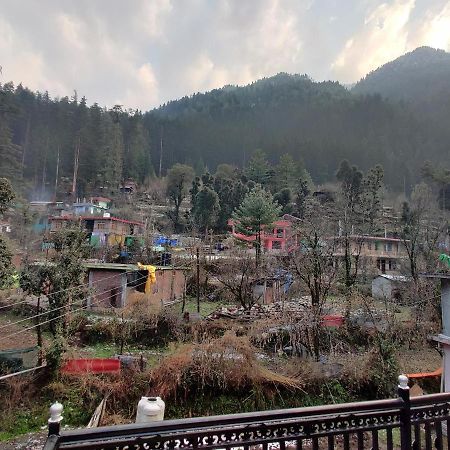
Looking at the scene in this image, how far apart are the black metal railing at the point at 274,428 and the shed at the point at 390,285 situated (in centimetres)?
2085

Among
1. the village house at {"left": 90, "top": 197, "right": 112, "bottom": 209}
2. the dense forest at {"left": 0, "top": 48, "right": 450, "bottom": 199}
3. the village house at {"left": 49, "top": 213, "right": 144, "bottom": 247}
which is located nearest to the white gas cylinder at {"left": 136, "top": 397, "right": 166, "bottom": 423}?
the village house at {"left": 49, "top": 213, "right": 144, "bottom": 247}

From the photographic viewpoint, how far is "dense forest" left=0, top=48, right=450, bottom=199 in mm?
46094

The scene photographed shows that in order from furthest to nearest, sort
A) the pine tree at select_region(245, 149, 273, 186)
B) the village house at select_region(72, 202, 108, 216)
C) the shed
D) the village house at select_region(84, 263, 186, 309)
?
the pine tree at select_region(245, 149, 273, 186) → the village house at select_region(72, 202, 108, 216) → the shed → the village house at select_region(84, 263, 186, 309)

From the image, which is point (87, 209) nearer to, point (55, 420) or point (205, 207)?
point (205, 207)

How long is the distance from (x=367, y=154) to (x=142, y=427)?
63.5m

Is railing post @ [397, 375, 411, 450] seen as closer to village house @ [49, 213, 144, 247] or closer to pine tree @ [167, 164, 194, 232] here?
village house @ [49, 213, 144, 247]

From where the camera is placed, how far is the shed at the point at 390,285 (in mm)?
22322

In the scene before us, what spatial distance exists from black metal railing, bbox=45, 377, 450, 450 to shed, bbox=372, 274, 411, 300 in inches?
821

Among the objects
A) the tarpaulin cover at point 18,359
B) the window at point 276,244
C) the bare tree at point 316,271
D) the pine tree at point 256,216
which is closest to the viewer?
the tarpaulin cover at point 18,359

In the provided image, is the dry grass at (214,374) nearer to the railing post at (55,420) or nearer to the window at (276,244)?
the railing post at (55,420)

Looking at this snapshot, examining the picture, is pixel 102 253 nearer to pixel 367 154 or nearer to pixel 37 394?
pixel 37 394

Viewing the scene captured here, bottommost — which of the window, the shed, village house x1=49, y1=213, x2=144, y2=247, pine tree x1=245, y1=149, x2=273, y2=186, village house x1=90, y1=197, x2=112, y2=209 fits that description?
the shed

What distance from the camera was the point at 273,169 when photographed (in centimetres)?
4747

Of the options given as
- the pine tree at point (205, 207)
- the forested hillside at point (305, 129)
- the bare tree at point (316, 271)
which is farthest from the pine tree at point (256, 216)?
the forested hillside at point (305, 129)
